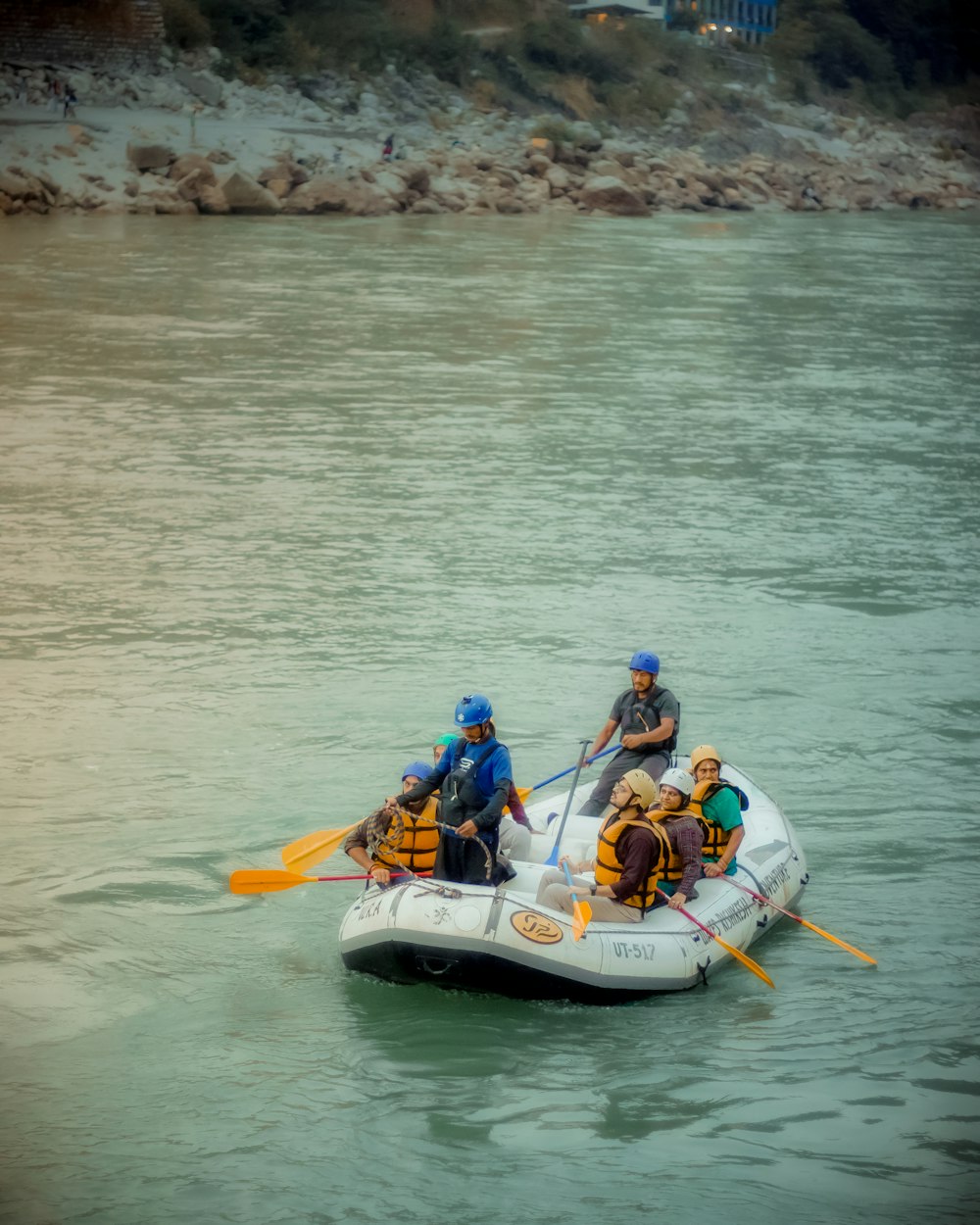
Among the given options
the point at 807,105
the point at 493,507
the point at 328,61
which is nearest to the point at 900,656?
the point at 493,507

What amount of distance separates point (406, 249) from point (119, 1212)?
3476 cm

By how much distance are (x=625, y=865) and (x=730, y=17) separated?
73275 mm

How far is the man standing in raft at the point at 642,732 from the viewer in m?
9.41

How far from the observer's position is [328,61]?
57.4m

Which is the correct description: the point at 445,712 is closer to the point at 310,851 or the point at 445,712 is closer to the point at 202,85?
the point at 310,851

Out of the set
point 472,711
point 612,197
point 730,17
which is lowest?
point 472,711

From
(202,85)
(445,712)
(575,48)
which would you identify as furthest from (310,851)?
(575,48)

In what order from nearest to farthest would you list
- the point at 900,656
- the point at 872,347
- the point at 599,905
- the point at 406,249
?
1. the point at 599,905
2. the point at 900,656
3. the point at 872,347
4. the point at 406,249

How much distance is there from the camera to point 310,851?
9.36 metres

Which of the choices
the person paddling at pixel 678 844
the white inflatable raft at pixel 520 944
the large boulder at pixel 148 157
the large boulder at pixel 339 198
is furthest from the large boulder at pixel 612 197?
the white inflatable raft at pixel 520 944

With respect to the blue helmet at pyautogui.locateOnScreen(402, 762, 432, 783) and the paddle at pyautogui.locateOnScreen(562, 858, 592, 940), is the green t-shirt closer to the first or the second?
the paddle at pyautogui.locateOnScreen(562, 858, 592, 940)

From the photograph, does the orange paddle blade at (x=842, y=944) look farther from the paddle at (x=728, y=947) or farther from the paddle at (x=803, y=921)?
the paddle at (x=728, y=947)

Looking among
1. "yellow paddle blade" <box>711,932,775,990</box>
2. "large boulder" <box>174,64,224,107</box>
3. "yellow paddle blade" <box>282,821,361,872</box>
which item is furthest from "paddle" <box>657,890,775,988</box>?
"large boulder" <box>174,64,224,107</box>

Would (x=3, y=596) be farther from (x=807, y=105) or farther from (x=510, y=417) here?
(x=807, y=105)
